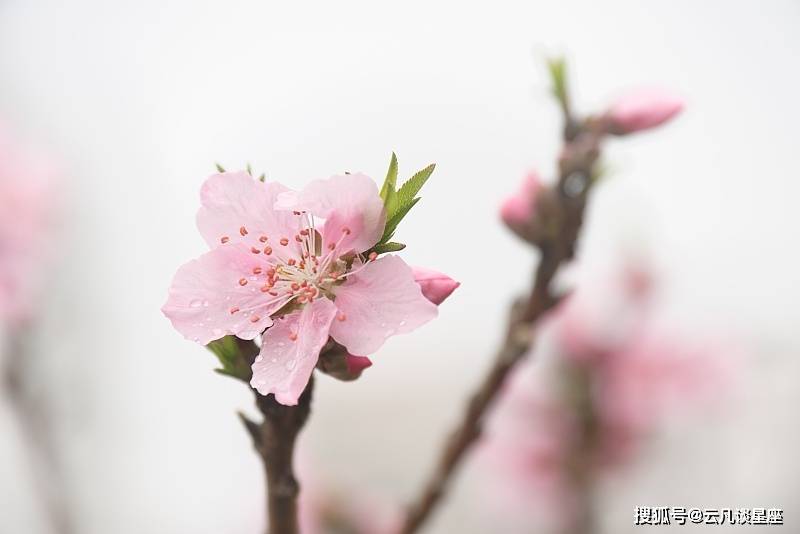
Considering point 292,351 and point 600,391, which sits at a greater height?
point 292,351

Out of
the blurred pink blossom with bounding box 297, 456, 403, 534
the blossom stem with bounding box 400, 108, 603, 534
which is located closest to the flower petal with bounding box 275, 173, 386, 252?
the blossom stem with bounding box 400, 108, 603, 534

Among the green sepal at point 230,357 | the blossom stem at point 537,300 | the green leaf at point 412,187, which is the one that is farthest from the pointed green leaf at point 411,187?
the blossom stem at point 537,300

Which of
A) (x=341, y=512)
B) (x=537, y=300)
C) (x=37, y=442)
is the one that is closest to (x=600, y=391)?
(x=341, y=512)

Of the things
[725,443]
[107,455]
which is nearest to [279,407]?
[107,455]

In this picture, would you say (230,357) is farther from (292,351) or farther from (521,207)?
(521,207)

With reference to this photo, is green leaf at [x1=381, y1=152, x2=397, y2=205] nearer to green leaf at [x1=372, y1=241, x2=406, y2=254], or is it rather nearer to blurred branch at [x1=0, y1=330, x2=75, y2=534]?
green leaf at [x1=372, y1=241, x2=406, y2=254]

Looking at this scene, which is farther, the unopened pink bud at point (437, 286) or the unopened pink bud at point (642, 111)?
the unopened pink bud at point (642, 111)

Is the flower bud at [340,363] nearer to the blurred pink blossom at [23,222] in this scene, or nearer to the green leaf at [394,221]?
the green leaf at [394,221]
